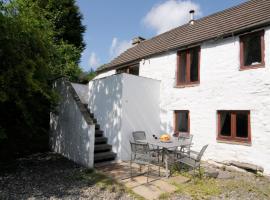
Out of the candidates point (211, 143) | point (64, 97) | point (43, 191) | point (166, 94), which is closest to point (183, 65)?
point (166, 94)

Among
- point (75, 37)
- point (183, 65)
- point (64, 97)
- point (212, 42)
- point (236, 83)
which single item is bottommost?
point (64, 97)

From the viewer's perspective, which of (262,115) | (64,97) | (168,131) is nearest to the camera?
(262,115)

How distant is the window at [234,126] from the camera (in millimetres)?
8289

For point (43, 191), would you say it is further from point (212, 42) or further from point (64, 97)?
point (212, 42)

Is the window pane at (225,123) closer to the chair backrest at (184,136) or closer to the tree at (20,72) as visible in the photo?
the chair backrest at (184,136)

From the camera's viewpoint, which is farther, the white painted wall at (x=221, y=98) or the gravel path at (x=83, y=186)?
the white painted wall at (x=221, y=98)

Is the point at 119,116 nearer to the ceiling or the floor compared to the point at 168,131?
nearer to the ceiling

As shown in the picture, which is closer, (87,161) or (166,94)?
(87,161)

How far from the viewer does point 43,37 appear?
27.2ft

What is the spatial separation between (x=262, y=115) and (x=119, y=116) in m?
5.45

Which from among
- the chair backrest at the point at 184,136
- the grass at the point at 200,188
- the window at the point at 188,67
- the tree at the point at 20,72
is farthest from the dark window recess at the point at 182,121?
the tree at the point at 20,72

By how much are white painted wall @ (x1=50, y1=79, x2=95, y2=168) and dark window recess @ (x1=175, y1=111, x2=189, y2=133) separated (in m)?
4.62

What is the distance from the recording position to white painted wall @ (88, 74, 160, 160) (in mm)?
9109

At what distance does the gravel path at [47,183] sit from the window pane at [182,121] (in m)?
5.12
